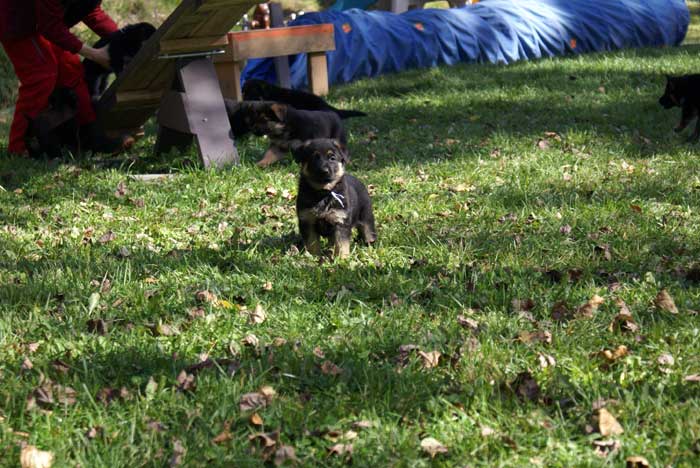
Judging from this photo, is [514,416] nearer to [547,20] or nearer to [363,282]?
[363,282]

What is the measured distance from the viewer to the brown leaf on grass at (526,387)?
3441mm

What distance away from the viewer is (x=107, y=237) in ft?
20.0

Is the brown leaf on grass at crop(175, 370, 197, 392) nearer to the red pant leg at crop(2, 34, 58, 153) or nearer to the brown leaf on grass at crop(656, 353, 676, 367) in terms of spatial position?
the brown leaf on grass at crop(656, 353, 676, 367)

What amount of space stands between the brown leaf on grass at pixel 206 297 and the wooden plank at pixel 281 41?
6.75 metres

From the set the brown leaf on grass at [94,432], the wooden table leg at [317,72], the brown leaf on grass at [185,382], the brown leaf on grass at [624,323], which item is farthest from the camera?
the wooden table leg at [317,72]

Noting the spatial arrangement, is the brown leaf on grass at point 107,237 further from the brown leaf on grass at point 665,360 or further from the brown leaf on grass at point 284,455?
the brown leaf on grass at point 665,360

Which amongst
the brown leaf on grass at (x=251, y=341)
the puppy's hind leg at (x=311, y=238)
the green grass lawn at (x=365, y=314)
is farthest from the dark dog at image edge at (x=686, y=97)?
the brown leaf on grass at (x=251, y=341)

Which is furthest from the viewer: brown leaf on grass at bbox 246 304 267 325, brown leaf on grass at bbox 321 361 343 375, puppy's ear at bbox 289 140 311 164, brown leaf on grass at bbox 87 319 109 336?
puppy's ear at bbox 289 140 311 164

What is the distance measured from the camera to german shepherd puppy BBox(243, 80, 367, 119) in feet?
32.4

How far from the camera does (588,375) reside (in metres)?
3.59

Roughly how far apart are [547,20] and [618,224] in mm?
10638

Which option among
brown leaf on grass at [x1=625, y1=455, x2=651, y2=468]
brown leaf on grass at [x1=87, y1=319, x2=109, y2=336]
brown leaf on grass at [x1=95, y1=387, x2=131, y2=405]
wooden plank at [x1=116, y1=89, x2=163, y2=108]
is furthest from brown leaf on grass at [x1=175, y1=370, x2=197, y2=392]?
wooden plank at [x1=116, y1=89, x2=163, y2=108]

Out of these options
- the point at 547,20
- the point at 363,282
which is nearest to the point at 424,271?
the point at 363,282

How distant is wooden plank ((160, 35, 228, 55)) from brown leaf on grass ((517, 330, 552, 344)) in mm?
4993
